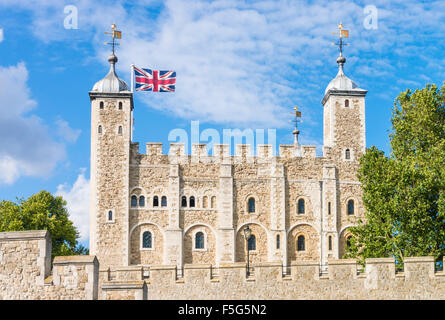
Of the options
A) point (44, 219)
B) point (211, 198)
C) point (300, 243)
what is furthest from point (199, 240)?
point (44, 219)

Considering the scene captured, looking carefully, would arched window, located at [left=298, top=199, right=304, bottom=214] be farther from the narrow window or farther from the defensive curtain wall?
the defensive curtain wall

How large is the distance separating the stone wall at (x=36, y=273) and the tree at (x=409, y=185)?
16784mm

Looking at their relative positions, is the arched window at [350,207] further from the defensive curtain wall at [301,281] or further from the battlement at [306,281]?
the battlement at [306,281]

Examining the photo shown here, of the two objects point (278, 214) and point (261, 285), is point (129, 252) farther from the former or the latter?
point (261, 285)

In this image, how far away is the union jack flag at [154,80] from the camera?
40094mm

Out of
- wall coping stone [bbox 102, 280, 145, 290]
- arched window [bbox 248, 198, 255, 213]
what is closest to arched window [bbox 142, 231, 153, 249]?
arched window [bbox 248, 198, 255, 213]

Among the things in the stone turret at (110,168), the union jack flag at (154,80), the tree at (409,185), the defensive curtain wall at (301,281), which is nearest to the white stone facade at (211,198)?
the stone turret at (110,168)

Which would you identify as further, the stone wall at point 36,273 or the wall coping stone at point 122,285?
the wall coping stone at point 122,285

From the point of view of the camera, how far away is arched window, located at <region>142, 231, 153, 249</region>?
40094 mm

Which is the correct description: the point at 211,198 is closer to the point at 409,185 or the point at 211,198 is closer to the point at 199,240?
the point at 199,240

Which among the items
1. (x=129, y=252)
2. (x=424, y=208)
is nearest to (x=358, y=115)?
(x=424, y=208)

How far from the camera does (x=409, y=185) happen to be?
105 feet

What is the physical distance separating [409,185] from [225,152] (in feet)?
43.8

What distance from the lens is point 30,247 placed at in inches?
655
